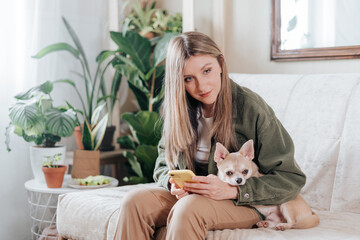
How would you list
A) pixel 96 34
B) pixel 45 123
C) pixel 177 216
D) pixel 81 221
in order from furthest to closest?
1. pixel 96 34
2. pixel 45 123
3. pixel 81 221
4. pixel 177 216

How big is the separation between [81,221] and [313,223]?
0.96 meters

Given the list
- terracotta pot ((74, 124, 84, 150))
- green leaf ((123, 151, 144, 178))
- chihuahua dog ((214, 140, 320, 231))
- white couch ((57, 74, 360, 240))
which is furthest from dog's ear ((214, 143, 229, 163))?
terracotta pot ((74, 124, 84, 150))

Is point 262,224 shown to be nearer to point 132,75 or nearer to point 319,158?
point 319,158

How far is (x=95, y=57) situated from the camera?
325cm

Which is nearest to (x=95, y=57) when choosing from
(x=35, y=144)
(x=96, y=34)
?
(x=96, y=34)

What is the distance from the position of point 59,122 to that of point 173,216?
1148 mm

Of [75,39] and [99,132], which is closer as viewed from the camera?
[99,132]

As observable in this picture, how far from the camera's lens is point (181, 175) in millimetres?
1661

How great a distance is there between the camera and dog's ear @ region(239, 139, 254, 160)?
5.60 feet

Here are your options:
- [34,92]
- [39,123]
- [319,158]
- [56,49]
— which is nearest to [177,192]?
[319,158]

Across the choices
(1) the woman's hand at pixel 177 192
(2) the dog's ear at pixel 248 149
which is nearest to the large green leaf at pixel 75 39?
(1) the woman's hand at pixel 177 192

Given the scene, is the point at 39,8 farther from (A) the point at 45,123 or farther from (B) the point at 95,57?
(A) the point at 45,123

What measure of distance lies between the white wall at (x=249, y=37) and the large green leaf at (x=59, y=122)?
1.03 meters

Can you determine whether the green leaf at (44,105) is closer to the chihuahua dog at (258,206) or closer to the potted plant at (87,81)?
the potted plant at (87,81)
